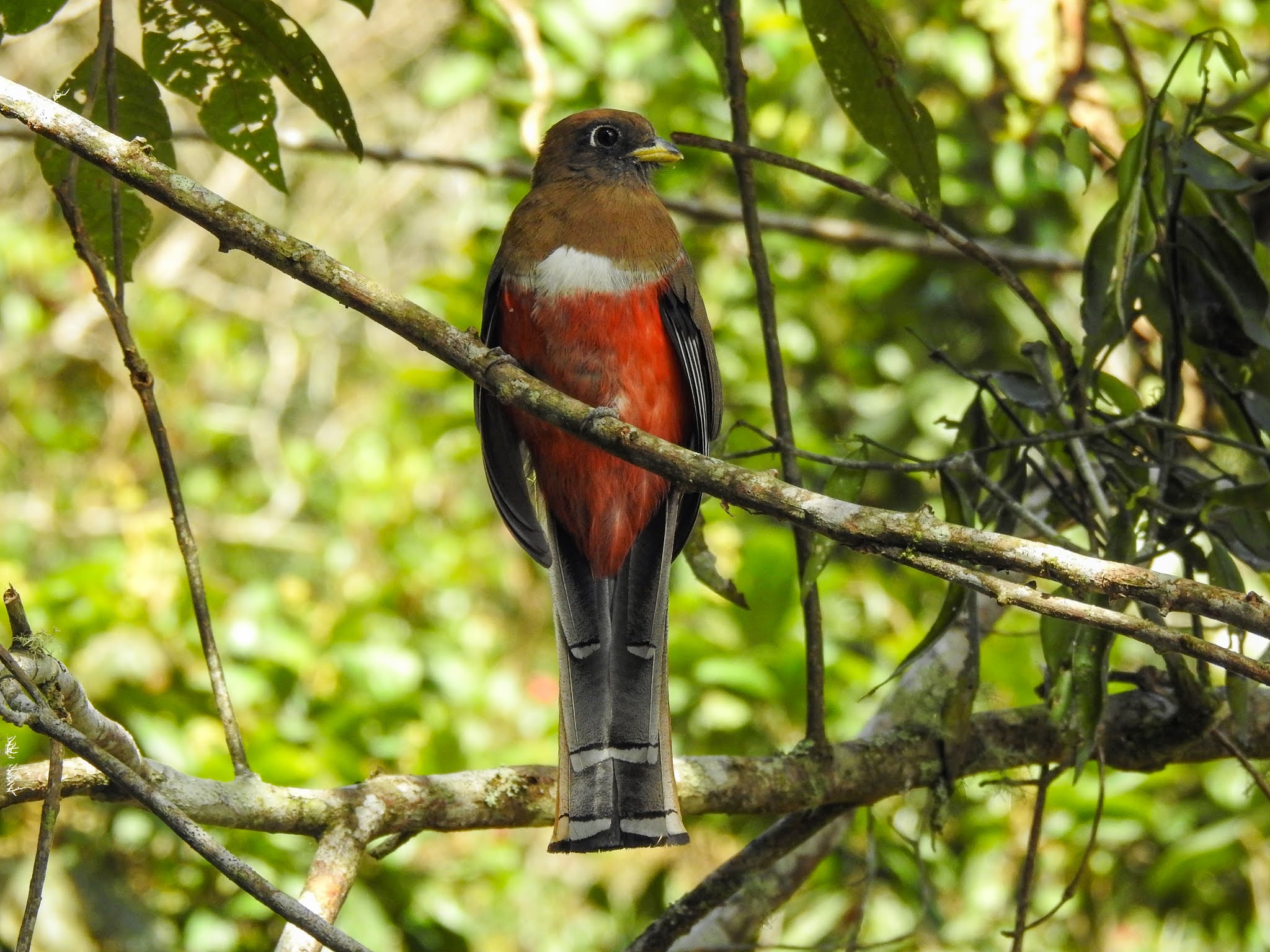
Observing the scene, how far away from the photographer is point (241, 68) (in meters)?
2.35

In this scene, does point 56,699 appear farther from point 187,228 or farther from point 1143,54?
point 187,228

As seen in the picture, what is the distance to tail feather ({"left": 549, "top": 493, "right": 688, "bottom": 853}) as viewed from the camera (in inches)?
83.1

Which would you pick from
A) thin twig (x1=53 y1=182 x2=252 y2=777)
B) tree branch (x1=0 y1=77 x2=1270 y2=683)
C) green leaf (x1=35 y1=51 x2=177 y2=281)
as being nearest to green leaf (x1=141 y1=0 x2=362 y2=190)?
green leaf (x1=35 y1=51 x2=177 y2=281)

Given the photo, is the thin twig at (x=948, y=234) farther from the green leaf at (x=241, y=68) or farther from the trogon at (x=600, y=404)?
the green leaf at (x=241, y=68)

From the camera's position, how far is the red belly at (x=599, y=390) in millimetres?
2598

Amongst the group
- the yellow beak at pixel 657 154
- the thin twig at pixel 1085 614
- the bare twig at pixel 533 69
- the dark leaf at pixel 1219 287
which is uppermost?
the bare twig at pixel 533 69

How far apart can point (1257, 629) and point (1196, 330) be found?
3.68ft

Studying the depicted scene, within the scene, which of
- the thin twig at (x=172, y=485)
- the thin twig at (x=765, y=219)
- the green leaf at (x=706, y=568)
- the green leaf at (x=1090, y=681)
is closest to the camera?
the thin twig at (x=172, y=485)

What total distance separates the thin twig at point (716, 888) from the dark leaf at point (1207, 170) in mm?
1304

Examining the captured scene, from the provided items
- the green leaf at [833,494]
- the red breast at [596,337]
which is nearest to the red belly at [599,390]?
the red breast at [596,337]

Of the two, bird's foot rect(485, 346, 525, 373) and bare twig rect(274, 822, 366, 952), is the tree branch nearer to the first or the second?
bird's foot rect(485, 346, 525, 373)

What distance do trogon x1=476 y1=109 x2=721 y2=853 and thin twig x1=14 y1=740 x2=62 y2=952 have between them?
1028 millimetres

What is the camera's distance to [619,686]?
239 centimetres

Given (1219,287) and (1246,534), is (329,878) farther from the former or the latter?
(1219,287)
